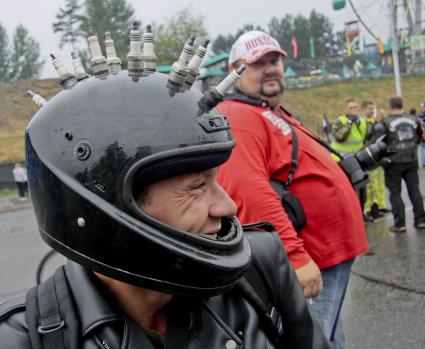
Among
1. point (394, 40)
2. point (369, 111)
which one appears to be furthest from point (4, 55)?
point (369, 111)

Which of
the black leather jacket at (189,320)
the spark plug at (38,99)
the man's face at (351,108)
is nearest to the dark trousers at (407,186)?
the man's face at (351,108)

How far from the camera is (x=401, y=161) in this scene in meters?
6.88

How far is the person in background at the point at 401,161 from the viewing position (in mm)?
6711

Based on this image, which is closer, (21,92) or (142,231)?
(142,231)

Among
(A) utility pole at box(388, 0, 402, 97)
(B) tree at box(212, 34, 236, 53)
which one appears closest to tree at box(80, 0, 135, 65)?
(B) tree at box(212, 34, 236, 53)

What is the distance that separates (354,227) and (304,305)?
103 cm

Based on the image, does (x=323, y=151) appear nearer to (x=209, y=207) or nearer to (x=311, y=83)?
(x=209, y=207)

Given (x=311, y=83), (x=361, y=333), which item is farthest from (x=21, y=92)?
(x=361, y=333)

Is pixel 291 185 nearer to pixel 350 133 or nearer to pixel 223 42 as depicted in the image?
pixel 350 133

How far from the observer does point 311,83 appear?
5031 centimetres

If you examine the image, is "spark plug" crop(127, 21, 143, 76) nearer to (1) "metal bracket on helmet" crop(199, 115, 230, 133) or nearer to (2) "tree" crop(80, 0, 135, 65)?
(1) "metal bracket on helmet" crop(199, 115, 230, 133)

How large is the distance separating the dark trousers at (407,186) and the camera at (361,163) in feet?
13.2

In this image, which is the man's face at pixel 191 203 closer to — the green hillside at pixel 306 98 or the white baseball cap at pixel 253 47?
the white baseball cap at pixel 253 47

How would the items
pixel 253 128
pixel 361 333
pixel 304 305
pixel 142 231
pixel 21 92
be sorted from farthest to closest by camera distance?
pixel 21 92 → pixel 361 333 → pixel 253 128 → pixel 304 305 → pixel 142 231
